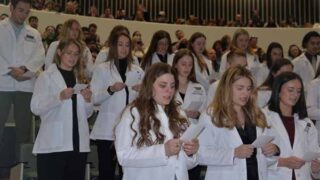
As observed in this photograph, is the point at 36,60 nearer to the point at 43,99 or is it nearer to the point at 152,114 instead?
the point at 43,99

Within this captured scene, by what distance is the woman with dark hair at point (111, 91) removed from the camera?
5.50m

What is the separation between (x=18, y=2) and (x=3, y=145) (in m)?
1.69

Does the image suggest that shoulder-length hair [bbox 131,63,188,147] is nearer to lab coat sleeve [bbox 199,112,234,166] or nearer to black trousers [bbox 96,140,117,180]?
lab coat sleeve [bbox 199,112,234,166]

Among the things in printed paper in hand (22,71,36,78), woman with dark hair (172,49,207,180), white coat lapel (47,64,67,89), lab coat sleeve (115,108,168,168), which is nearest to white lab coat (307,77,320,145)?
woman with dark hair (172,49,207,180)

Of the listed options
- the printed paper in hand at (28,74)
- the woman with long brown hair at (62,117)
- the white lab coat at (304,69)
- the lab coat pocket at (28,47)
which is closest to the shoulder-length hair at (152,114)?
the woman with long brown hair at (62,117)

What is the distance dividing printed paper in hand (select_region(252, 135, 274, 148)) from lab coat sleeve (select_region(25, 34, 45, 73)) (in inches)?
122

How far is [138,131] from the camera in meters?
3.70

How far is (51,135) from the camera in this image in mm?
4922

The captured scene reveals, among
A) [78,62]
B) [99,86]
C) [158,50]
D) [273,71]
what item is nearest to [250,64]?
[158,50]

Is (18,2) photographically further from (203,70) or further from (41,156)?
(203,70)

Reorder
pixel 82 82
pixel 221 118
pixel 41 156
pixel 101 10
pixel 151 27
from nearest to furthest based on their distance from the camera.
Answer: pixel 221 118 → pixel 41 156 → pixel 82 82 → pixel 151 27 → pixel 101 10

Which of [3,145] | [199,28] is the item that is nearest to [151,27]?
[199,28]

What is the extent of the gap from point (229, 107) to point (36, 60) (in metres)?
2.86

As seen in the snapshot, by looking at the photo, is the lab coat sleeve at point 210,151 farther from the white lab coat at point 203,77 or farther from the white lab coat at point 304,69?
the white lab coat at point 304,69
